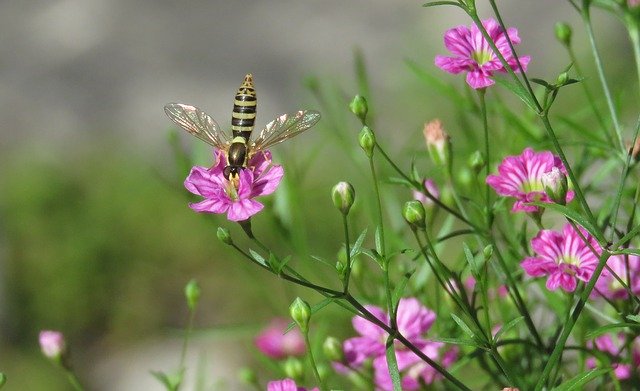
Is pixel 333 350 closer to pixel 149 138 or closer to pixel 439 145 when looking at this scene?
pixel 439 145

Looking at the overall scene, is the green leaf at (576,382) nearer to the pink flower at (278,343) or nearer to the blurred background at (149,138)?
the pink flower at (278,343)

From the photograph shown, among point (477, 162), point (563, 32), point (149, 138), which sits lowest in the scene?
point (477, 162)

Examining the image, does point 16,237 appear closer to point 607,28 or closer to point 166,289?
point 166,289

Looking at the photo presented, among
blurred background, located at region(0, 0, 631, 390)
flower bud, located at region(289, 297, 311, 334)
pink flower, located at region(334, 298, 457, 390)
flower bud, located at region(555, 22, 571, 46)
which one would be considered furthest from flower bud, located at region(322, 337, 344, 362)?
blurred background, located at region(0, 0, 631, 390)

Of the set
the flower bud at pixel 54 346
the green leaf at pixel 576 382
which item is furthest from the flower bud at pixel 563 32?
the flower bud at pixel 54 346

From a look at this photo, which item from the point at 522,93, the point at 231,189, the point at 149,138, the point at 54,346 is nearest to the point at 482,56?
the point at 522,93

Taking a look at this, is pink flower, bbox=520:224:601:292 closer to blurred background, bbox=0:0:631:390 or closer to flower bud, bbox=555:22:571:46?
flower bud, bbox=555:22:571:46

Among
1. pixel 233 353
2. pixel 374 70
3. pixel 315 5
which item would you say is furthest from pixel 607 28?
pixel 233 353

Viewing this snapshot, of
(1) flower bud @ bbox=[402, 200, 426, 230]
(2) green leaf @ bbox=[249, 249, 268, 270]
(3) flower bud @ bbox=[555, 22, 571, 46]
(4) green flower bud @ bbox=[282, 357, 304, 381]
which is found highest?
(3) flower bud @ bbox=[555, 22, 571, 46]
